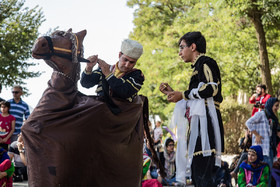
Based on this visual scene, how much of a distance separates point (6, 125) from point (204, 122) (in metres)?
7.00

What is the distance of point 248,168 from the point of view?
9062 mm

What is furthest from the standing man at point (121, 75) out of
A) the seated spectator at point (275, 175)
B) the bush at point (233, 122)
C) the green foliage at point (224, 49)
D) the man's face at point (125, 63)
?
the bush at point (233, 122)

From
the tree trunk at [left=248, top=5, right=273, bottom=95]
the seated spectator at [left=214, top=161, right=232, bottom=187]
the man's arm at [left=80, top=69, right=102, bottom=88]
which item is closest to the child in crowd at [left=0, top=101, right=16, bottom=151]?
the seated spectator at [left=214, top=161, right=232, bottom=187]

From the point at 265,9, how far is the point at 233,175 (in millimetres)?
5675

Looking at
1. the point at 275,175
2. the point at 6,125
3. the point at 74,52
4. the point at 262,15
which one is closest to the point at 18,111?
the point at 6,125

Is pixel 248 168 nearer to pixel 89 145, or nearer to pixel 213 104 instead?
pixel 213 104

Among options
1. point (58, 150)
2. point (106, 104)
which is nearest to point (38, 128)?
point (58, 150)

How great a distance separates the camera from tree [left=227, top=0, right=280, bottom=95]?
14.2 m

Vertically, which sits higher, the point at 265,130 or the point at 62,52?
the point at 62,52

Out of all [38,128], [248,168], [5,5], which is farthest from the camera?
[5,5]

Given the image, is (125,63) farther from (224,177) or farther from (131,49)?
(224,177)

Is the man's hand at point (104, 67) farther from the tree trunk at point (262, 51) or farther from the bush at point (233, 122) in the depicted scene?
the bush at point (233, 122)

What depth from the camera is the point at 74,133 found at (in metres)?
3.87

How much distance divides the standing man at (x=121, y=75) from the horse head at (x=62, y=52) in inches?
6.9
